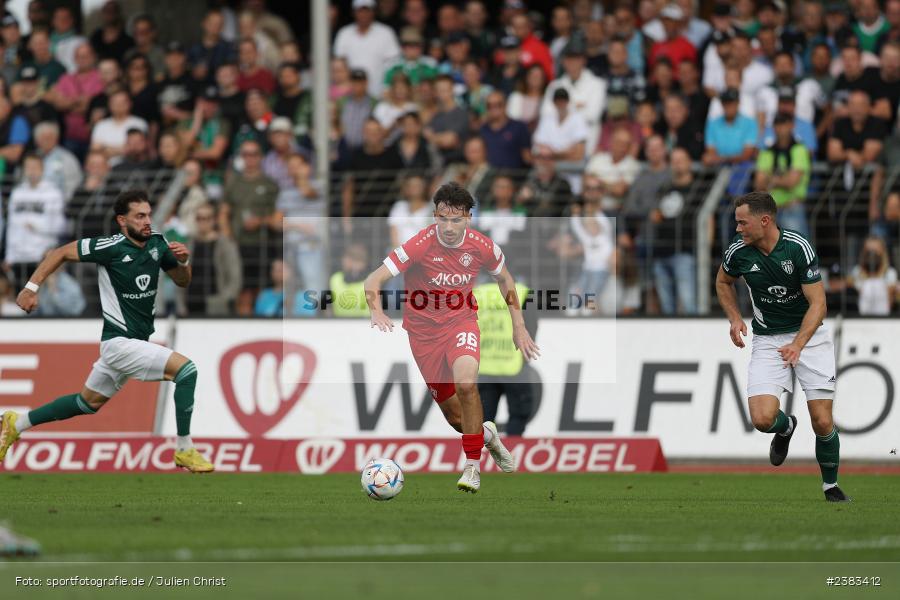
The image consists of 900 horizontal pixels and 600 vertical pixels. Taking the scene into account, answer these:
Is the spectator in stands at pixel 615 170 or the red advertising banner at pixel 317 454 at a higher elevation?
the spectator in stands at pixel 615 170

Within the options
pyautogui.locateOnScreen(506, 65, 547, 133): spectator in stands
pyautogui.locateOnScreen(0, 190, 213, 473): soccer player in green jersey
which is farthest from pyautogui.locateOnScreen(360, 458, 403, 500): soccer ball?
pyautogui.locateOnScreen(506, 65, 547, 133): spectator in stands

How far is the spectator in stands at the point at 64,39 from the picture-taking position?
2366 centimetres

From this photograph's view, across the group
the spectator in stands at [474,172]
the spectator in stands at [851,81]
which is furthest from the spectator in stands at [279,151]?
the spectator in stands at [851,81]

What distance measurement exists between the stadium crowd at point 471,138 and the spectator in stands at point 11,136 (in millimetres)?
38

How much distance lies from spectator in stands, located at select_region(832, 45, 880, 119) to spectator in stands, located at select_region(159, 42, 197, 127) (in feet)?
28.8

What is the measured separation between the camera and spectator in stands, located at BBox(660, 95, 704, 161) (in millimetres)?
20234

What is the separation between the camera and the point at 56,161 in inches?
834

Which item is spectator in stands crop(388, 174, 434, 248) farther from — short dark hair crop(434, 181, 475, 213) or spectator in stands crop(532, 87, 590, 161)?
short dark hair crop(434, 181, 475, 213)

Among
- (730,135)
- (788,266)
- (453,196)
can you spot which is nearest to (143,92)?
(730,135)

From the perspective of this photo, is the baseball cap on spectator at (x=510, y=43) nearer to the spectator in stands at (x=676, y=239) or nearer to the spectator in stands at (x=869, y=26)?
the spectator in stands at (x=676, y=239)

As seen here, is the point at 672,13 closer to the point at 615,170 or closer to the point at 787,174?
the point at 615,170

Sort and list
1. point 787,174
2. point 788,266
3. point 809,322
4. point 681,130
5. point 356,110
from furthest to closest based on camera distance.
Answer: point 356,110 < point 681,130 < point 787,174 < point 788,266 < point 809,322

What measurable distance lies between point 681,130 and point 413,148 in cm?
344

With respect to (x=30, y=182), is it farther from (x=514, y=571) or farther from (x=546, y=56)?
(x=514, y=571)
